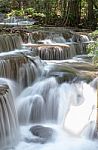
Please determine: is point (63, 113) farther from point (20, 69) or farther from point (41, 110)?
point (20, 69)

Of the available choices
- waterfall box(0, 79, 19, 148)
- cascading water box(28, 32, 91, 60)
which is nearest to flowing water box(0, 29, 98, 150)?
waterfall box(0, 79, 19, 148)

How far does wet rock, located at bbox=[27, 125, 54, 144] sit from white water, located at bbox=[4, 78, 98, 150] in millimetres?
89

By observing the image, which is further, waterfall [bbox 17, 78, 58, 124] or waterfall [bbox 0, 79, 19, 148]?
waterfall [bbox 17, 78, 58, 124]

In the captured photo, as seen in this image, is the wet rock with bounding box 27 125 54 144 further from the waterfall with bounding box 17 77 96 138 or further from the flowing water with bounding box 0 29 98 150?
the waterfall with bounding box 17 77 96 138

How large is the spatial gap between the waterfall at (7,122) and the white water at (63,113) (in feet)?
0.65

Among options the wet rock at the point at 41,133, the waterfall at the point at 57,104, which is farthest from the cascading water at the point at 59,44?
the wet rock at the point at 41,133

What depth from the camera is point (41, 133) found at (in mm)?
8383

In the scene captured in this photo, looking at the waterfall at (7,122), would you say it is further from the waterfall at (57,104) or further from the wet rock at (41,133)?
the waterfall at (57,104)

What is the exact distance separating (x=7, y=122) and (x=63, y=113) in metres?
1.94

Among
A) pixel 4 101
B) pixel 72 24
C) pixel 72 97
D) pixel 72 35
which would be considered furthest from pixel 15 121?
pixel 72 24

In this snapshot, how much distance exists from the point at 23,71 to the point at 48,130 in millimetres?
2402

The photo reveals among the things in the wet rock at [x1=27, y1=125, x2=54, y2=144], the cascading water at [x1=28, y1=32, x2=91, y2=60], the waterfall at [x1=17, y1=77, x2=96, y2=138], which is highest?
the cascading water at [x1=28, y1=32, x2=91, y2=60]

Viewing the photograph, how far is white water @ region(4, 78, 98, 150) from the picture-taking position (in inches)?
324

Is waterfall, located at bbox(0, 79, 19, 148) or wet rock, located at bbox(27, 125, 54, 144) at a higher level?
waterfall, located at bbox(0, 79, 19, 148)
